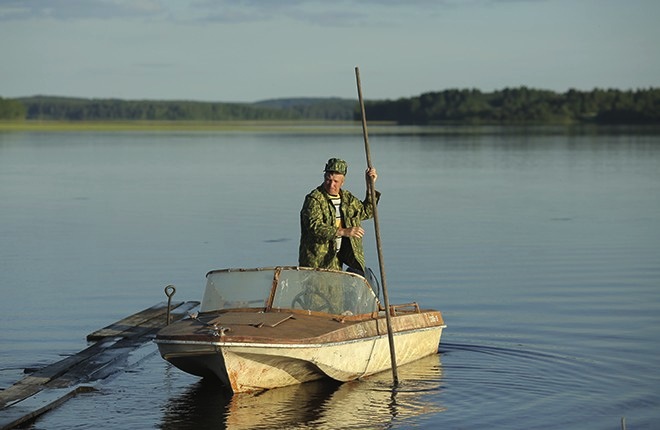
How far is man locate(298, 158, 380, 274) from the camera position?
45.1 ft

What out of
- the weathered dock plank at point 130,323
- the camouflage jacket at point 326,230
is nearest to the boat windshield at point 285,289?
the camouflage jacket at point 326,230

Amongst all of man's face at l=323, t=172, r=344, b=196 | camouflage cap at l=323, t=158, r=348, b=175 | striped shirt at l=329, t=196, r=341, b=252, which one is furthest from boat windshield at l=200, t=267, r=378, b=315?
camouflage cap at l=323, t=158, r=348, b=175

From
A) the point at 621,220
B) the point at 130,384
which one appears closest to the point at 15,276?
the point at 130,384

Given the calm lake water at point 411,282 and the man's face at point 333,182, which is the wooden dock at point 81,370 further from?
the man's face at point 333,182

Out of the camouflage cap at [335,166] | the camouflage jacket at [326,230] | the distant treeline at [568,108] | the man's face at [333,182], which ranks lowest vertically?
the distant treeline at [568,108]

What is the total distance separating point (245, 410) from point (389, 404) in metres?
1.55

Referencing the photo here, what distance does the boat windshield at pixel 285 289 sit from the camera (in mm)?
13359

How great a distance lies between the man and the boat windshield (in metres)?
0.51

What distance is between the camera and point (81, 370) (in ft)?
45.4

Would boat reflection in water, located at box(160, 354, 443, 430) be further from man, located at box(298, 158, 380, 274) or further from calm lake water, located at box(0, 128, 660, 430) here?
man, located at box(298, 158, 380, 274)

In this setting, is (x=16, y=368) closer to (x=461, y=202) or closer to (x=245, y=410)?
(x=245, y=410)

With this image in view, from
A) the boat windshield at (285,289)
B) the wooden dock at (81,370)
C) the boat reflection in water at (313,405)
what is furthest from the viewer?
the boat windshield at (285,289)

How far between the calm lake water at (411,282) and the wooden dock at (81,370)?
0.18 meters

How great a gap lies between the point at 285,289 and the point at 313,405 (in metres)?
1.30
